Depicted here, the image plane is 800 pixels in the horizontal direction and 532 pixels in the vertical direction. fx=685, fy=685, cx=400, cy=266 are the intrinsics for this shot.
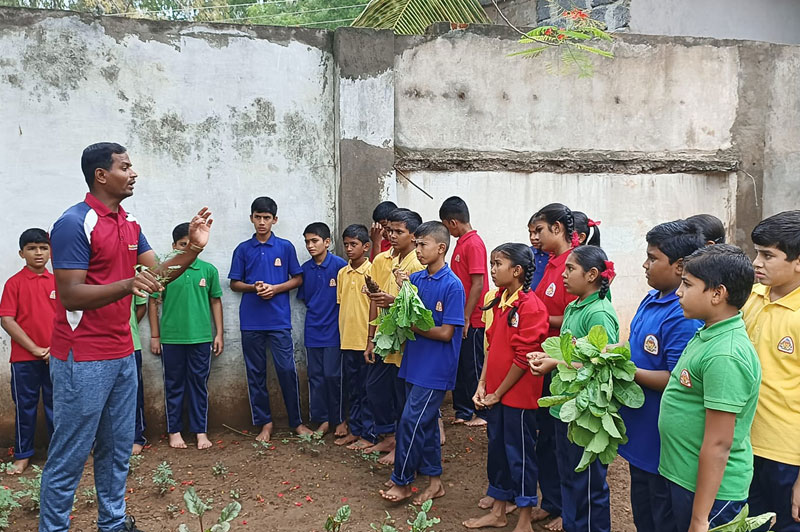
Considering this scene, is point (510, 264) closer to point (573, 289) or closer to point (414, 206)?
point (573, 289)

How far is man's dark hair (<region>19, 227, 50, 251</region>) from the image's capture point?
5375mm

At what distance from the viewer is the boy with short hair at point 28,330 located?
17.5ft

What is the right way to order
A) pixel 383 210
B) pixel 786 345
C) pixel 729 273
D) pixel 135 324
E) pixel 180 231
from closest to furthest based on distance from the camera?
pixel 729 273
pixel 786 345
pixel 135 324
pixel 180 231
pixel 383 210

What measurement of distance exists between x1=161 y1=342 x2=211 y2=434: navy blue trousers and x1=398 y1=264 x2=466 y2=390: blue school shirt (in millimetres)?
2110

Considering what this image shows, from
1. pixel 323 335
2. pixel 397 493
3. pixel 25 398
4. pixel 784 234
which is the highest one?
pixel 784 234

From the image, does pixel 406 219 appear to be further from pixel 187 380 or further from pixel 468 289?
pixel 187 380

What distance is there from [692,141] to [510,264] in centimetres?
438

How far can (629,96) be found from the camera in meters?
7.26

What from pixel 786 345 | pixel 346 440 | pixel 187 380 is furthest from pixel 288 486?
pixel 786 345

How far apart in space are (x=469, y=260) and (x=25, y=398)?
12.2ft

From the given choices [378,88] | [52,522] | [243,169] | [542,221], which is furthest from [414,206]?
[52,522]

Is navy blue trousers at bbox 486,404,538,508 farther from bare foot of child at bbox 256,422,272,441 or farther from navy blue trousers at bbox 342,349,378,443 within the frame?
bare foot of child at bbox 256,422,272,441

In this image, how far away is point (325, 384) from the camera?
20.2ft

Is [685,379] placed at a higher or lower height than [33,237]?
lower
